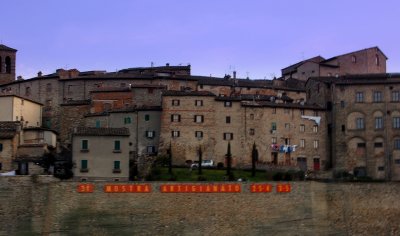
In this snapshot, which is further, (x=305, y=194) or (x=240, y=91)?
(x=240, y=91)

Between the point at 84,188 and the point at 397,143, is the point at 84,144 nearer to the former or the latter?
the point at 84,188

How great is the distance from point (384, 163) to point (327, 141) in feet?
21.3

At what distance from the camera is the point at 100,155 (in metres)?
65.7

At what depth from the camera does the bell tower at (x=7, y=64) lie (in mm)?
97938

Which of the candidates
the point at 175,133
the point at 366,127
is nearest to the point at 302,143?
the point at 366,127

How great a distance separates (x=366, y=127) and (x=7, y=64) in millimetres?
46687

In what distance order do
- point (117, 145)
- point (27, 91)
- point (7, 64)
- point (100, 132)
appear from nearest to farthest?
point (117, 145) → point (100, 132) → point (27, 91) → point (7, 64)

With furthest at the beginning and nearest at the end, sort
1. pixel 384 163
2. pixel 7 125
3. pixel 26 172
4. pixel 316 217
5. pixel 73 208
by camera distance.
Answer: pixel 384 163
pixel 7 125
pixel 26 172
pixel 316 217
pixel 73 208

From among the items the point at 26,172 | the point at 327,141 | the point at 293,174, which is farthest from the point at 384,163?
the point at 26,172

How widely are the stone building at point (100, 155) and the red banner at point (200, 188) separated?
29.2 ft

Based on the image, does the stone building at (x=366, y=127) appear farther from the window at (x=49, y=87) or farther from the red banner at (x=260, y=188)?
the window at (x=49, y=87)

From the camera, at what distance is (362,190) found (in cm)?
6112

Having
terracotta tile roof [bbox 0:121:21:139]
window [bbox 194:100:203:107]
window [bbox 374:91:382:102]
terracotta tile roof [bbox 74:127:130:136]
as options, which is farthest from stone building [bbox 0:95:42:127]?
window [bbox 374:91:382:102]

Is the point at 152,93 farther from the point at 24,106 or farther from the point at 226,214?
the point at 226,214
